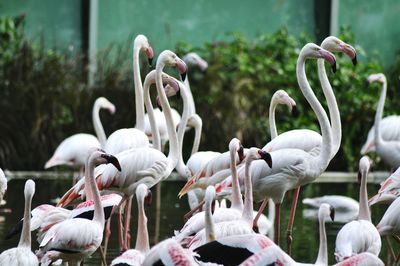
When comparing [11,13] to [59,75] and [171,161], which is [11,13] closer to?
[59,75]

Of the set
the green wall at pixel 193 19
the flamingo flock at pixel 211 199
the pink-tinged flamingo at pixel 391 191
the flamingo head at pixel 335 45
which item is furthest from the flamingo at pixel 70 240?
the green wall at pixel 193 19

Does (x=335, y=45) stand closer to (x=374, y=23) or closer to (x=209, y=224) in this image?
(x=209, y=224)

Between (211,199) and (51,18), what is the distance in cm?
1325

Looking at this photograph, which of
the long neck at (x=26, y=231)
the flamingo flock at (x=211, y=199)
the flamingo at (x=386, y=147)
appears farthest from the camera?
the flamingo at (x=386, y=147)

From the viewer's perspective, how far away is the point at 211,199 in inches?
271

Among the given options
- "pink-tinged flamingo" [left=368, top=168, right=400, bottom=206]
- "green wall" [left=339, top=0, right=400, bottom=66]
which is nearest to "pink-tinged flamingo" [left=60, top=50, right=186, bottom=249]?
"pink-tinged flamingo" [left=368, top=168, right=400, bottom=206]

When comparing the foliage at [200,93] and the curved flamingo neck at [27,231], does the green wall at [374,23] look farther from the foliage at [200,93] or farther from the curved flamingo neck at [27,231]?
the curved flamingo neck at [27,231]

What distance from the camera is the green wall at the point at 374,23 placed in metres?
21.0

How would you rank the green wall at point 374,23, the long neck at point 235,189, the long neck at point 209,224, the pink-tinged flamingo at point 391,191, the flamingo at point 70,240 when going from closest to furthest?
1. the long neck at point 209,224
2. the flamingo at point 70,240
3. the long neck at point 235,189
4. the pink-tinged flamingo at point 391,191
5. the green wall at point 374,23

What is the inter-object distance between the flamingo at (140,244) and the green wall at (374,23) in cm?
1403

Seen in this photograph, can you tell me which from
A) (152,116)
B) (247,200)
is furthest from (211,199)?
(152,116)

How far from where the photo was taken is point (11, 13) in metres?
19.4

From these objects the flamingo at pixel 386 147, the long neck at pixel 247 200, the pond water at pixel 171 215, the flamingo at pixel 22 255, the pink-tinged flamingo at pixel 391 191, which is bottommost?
the pond water at pixel 171 215

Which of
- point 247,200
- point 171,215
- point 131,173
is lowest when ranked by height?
point 171,215
